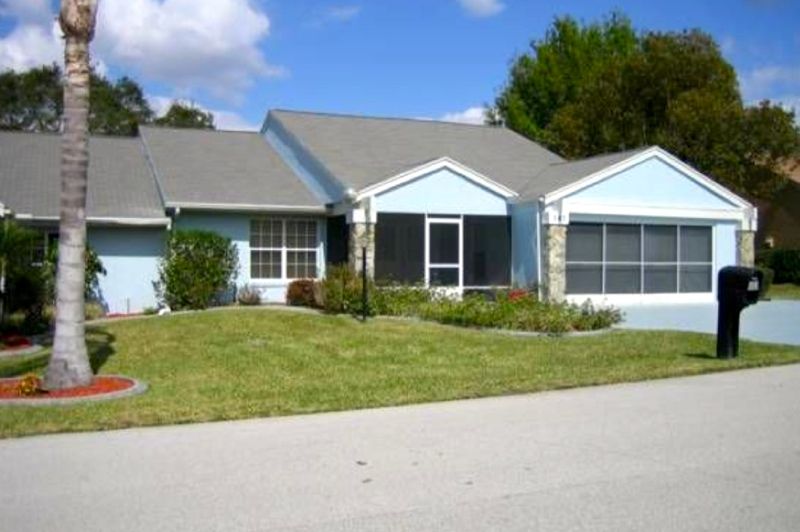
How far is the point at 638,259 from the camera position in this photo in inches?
959

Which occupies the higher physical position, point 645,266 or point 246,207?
point 246,207

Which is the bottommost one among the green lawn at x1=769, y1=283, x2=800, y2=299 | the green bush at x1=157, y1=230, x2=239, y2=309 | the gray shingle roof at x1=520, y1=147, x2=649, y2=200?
the green lawn at x1=769, y1=283, x2=800, y2=299

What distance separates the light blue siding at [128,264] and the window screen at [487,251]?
7.68 meters

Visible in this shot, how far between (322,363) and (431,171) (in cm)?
1007

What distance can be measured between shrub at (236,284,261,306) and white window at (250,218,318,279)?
1.51 feet

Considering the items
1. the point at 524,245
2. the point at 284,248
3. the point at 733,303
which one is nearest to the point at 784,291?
the point at 524,245

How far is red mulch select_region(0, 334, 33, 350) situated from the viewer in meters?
15.6

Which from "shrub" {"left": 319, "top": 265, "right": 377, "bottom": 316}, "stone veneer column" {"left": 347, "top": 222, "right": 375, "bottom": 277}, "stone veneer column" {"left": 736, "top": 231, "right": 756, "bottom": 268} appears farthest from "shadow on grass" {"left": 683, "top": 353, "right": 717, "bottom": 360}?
"stone veneer column" {"left": 736, "top": 231, "right": 756, "bottom": 268}

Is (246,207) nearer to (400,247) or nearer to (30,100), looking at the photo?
(400,247)

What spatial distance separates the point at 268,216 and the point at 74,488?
1677 cm

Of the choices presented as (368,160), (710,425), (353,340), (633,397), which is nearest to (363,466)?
(710,425)

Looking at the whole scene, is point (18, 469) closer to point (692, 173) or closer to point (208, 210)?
point (208, 210)

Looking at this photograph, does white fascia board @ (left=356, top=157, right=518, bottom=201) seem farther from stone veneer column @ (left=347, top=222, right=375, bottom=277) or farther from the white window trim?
the white window trim

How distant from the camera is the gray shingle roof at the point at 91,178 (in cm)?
2165
